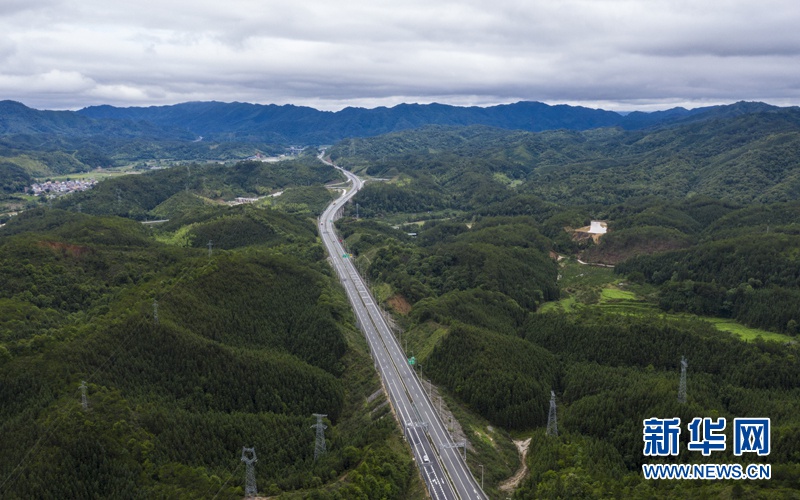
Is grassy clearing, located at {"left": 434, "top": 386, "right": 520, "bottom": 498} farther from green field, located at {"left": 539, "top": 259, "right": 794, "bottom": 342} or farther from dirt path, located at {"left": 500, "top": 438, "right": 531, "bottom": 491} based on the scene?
green field, located at {"left": 539, "top": 259, "right": 794, "bottom": 342}

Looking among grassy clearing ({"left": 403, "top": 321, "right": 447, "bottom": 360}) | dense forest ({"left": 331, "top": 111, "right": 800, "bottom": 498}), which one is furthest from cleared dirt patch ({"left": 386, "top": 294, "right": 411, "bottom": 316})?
grassy clearing ({"left": 403, "top": 321, "right": 447, "bottom": 360})

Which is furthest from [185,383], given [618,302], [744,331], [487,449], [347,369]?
[744,331]

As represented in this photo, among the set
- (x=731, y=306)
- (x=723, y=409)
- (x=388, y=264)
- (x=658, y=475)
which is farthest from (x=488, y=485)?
(x=731, y=306)

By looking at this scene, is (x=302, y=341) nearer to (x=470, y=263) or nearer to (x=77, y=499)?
(x=77, y=499)

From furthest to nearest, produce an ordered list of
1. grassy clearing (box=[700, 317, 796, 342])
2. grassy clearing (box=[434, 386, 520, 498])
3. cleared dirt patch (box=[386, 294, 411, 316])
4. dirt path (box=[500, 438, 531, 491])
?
cleared dirt patch (box=[386, 294, 411, 316]) → grassy clearing (box=[700, 317, 796, 342]) → grassy clearing (box=[434, 386, 520, 498]) → dirt path (box=[500, 438, 531, 491])

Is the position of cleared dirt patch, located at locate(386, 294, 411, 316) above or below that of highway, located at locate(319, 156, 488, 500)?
above

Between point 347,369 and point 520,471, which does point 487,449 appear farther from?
point 347,369
